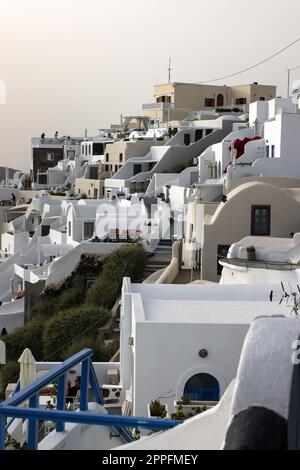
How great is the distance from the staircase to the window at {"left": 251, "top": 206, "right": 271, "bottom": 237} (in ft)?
23.1

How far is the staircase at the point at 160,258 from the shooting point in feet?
84.3

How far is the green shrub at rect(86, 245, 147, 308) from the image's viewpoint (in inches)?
950

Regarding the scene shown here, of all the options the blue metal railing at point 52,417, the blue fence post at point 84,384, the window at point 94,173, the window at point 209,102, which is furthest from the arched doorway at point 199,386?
the window at point 209,102

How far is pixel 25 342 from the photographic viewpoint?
71.8 ft

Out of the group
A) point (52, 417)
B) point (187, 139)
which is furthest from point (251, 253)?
point (187, 139)

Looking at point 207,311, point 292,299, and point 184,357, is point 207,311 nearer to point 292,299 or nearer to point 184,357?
point 184,357

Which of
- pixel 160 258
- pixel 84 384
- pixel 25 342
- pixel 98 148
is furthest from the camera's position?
pixel 98 148

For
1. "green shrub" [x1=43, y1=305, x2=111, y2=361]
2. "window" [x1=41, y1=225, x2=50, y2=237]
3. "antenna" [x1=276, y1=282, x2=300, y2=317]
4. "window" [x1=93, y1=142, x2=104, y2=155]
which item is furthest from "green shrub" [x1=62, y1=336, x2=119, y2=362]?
"window" [x1=93, y1=142, x2=104, y2=155]

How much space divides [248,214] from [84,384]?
13.5 meters

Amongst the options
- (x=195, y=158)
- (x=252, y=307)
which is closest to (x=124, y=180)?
(x=195, y=158)

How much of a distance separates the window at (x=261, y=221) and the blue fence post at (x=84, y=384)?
13.5 metres

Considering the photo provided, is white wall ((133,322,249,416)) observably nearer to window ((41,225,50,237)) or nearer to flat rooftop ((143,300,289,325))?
flat rooftop ((143,300,289,325))

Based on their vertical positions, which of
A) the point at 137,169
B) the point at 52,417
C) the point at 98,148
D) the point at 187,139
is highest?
the point at 187,139

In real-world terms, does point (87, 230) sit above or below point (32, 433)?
below
